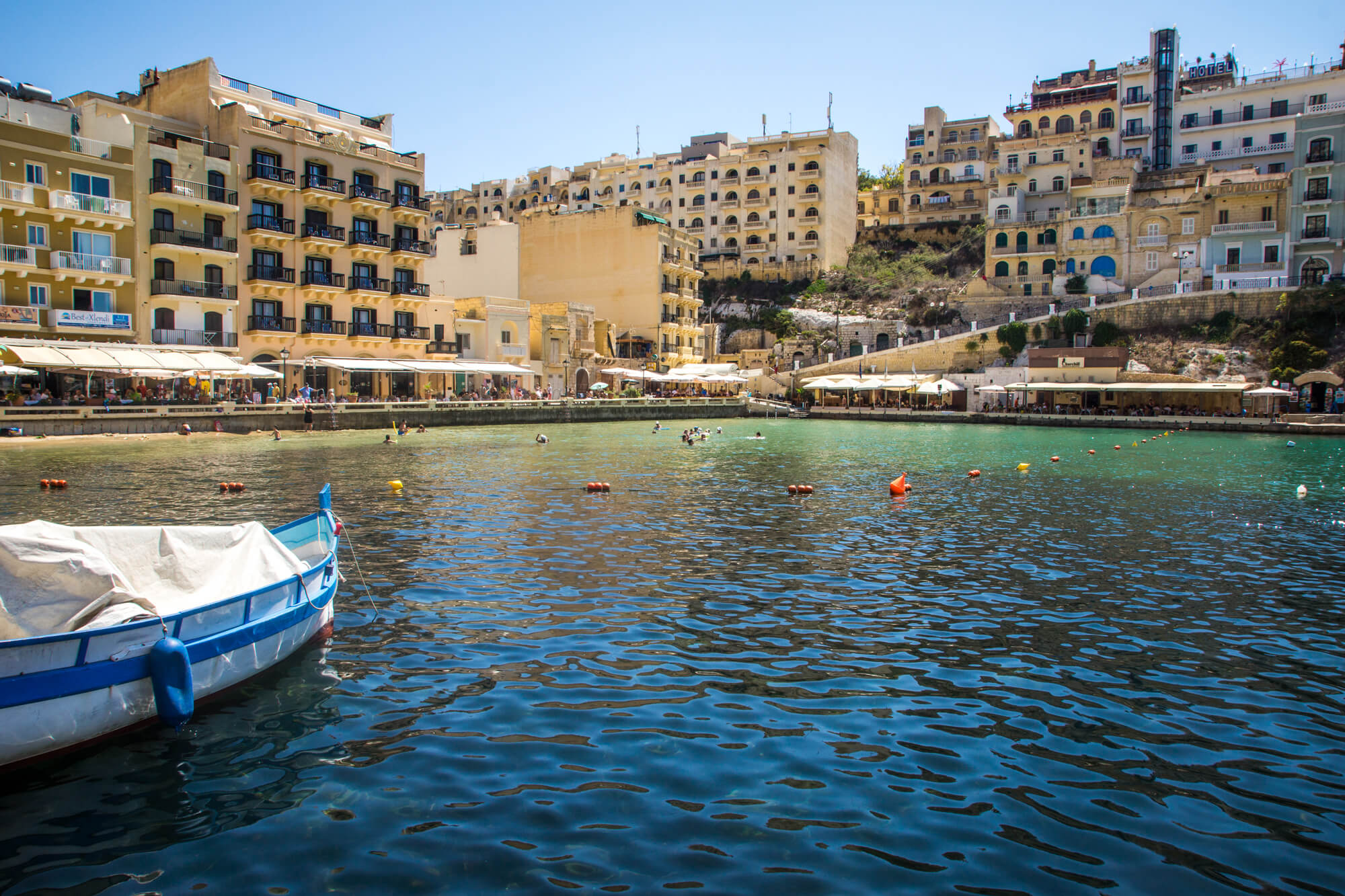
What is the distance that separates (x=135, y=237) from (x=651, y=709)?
127 feet

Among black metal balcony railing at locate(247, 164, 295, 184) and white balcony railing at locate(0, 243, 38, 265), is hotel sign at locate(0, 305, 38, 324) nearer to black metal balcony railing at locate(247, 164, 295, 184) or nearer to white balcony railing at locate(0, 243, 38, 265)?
white balcony railing at locate(0, 243, 38, 265)

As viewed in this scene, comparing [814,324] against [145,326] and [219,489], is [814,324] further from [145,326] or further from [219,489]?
[219,489]

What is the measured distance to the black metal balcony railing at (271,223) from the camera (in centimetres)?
4144

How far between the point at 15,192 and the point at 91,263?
3.44 m

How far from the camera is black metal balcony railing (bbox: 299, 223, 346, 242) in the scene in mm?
43688

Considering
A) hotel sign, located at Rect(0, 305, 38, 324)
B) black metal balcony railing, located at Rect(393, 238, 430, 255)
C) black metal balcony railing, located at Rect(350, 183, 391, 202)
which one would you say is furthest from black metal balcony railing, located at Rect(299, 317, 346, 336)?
hotel sign, located at Rect(0, 305, 38, 324)

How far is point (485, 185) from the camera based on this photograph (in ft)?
335

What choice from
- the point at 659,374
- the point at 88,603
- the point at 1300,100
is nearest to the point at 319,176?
the point at 659,374

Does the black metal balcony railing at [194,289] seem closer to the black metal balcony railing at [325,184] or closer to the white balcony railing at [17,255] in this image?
the white balcony railing at [17,255]

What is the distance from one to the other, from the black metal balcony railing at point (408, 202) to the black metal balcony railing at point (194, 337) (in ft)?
40.8

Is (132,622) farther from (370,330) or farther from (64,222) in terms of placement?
(370,330)

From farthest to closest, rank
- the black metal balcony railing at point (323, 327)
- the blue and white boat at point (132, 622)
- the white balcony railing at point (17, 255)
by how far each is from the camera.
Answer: the black metal balcony railing at point (323, 327)
the white balcony railing at point (17, 255)
the blue and white boat at point (132, 622)

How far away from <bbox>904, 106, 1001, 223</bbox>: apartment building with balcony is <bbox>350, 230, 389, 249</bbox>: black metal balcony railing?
57.4 metres

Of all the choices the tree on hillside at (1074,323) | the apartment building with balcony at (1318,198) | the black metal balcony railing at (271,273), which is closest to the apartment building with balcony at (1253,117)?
the apartment building with balcony at (1318,198)
